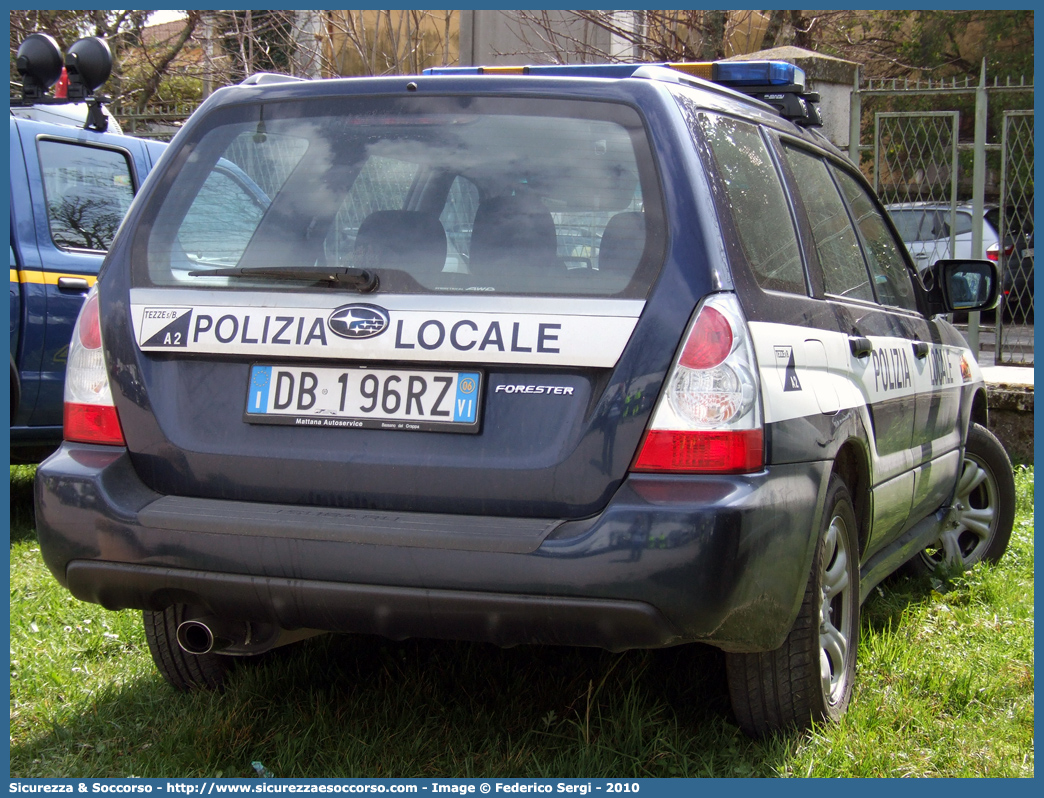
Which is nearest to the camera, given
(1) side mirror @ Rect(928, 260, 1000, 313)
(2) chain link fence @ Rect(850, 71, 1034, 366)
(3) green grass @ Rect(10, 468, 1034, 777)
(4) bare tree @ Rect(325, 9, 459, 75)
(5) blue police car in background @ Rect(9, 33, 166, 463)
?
(3) green grass @ Rect(10, 468, 1034, 777)

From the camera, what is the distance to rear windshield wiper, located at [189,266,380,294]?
2666 millimetres

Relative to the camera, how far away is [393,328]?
260 centimetres

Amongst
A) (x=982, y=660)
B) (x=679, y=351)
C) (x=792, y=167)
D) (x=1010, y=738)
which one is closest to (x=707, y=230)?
(x=679, y=351)

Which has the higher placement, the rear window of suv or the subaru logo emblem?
the rear window of suv

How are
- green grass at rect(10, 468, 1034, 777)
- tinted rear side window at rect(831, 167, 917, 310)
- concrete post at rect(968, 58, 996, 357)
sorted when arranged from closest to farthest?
green grass at rect(10, 468, 1034, 777)
tinted rear side window at rect(831, 167, 917, 310)
concrete post at rect(968, 58, 996, 357)

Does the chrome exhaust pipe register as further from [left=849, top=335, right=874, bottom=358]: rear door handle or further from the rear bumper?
[left=849, top=335, right=874, bottom=358]: rear door handle

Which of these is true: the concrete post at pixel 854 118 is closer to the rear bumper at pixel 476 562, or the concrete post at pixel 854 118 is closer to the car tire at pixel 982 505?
the car tire at pixel 982 505

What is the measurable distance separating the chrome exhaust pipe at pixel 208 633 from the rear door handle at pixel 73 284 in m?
3.23

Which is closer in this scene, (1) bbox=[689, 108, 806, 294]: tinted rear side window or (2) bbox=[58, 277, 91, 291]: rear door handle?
(1) bbox=[689, 108, 806, 294]: tinted rear side window

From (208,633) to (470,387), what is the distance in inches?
35.8

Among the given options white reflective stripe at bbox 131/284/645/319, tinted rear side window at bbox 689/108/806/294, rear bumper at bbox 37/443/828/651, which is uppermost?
tinted rear side window at bbox 689/108/806/294

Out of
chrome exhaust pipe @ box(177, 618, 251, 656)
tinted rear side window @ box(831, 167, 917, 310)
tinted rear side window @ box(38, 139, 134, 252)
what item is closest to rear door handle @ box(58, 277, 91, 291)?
tinted rear side window @ box(38, 139, 134, 252)

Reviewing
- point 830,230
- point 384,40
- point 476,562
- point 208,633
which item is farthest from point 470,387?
point 384,40

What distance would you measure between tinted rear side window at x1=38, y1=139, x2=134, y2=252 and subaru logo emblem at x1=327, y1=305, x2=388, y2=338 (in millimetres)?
3517
